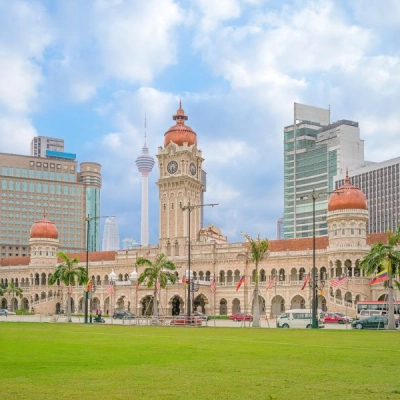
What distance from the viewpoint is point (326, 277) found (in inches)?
3866

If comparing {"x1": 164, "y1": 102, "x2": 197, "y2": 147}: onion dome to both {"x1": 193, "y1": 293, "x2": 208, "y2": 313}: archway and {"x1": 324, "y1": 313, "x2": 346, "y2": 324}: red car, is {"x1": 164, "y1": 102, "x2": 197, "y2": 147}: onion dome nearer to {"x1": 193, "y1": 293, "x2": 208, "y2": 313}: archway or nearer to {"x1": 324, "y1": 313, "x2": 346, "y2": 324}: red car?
{"x1": 193, "y1": 293, "x2": 208, "y2": 313}: archway

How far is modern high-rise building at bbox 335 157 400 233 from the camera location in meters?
176

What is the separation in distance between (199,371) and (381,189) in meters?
164

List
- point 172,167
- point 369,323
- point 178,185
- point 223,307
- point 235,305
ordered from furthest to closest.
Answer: point 172,167 < point 178,185 < point 223,307 < point 235,305 < point 369,323

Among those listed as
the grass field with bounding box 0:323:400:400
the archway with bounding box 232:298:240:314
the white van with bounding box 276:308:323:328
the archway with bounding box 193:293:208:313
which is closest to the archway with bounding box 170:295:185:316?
the archway with bounding box 193:293:208:313

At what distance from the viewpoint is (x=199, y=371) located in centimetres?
2147

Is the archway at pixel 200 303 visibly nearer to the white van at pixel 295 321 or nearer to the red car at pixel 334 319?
the red car at pixel 334 319

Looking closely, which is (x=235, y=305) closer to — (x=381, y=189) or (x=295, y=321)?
(x=295, y=321)

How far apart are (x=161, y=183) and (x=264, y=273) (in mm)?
23722

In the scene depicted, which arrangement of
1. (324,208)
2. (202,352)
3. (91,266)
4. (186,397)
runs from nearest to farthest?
1. (186,397)
2. (202,352)
3. (91,266)
4. (324,208)

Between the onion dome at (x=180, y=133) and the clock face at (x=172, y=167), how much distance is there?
3198mm

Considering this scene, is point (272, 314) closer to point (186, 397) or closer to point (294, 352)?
point (294, 352)

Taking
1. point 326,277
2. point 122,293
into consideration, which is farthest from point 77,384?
point 122,293

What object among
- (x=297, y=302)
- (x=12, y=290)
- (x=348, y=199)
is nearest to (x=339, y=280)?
(x=348, y=199)
